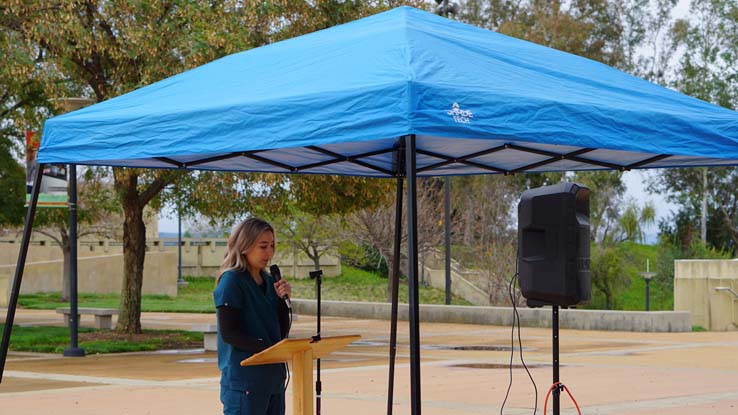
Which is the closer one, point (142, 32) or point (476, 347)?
point (142, 32)

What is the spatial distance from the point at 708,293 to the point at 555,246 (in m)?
21.6

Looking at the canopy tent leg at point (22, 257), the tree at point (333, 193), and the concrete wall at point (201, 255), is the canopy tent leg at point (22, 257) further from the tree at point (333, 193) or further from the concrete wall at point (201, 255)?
the concrete wall at point (201, 255)

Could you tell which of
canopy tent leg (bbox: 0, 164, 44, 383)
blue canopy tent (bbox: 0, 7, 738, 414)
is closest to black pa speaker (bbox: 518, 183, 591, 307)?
blue canopy tent (bbox: 0, 7, 738, 414)

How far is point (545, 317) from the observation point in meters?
26.6

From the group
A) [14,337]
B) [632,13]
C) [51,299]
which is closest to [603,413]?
[14,337]

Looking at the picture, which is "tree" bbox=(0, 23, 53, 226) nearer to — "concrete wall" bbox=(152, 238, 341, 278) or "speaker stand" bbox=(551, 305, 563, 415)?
"speaker stand" bbox=(551, 305, 563, 415)

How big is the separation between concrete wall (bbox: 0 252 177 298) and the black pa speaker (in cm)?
4320

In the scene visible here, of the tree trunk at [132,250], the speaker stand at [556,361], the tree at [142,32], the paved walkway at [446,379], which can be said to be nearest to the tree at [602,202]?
the paved walkway at [446,379]

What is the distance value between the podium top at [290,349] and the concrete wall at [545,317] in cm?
1979

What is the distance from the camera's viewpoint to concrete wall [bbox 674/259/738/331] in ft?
90.4

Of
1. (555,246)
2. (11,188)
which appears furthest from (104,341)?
(555,246)

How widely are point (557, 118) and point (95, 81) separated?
583 inches

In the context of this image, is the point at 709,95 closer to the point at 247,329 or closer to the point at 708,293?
the point at 708,293

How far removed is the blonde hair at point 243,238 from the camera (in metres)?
6.38
